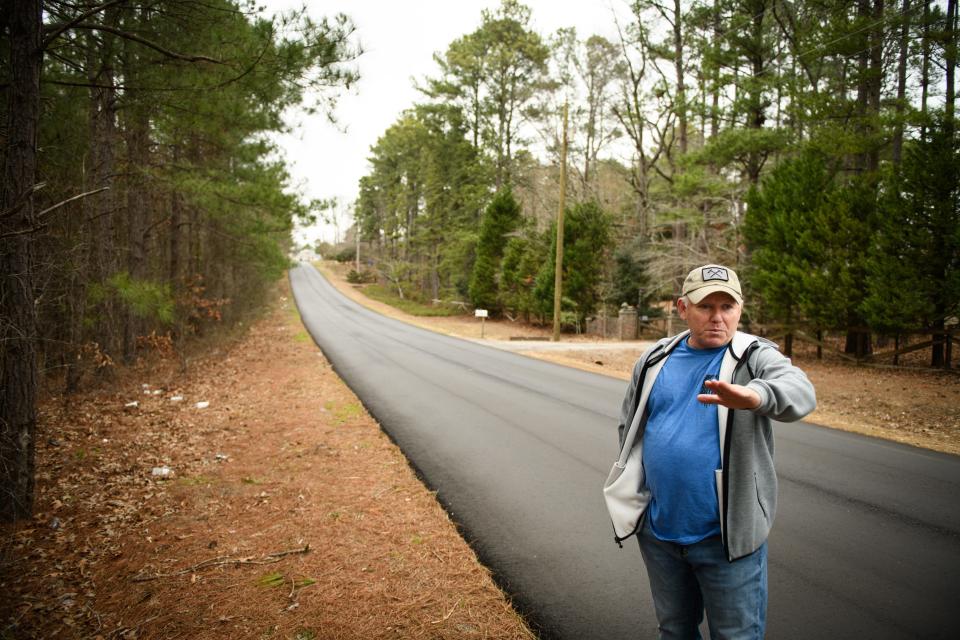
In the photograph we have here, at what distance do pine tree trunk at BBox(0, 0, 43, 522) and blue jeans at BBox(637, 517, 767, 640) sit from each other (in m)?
4.62

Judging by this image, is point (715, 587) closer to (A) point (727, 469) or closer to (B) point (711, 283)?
(A) point (727, 469)

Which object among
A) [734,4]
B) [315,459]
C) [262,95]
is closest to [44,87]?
[262,95]

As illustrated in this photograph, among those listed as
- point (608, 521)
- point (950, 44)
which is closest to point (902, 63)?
point (950, 44)

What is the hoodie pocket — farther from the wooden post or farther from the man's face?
the wooden post

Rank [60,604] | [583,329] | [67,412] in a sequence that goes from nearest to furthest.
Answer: [60,604], [67,412], [583,329]

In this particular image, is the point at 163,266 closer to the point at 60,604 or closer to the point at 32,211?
the point at 32,211

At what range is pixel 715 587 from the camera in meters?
1.82

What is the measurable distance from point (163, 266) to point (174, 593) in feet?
43.7

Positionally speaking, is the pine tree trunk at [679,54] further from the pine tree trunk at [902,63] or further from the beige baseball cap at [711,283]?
the beige baseball cap at [711,283]

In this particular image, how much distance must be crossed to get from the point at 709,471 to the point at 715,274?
75cm

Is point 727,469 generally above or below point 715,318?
below

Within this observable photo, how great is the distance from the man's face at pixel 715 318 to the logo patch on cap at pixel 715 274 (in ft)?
0.22

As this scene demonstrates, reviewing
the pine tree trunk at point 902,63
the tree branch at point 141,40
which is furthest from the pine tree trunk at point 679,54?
the tree branch at point 141,40

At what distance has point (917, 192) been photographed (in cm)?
1120
